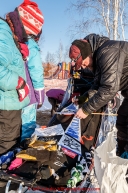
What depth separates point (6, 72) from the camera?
1.89m

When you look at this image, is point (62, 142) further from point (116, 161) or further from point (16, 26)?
point (16, 26)

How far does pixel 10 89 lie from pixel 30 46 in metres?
0.69

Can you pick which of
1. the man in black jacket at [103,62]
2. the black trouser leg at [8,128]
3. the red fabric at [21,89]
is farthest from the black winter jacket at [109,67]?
the black trouser leg at [8,128]

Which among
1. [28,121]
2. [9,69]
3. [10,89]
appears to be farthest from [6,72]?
[28,121]

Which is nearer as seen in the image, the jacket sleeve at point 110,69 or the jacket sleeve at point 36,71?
the jacket sleeve at point 110,69

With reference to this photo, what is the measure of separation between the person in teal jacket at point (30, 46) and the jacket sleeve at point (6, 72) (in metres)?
0.25

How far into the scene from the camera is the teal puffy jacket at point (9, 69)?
71.7 inches

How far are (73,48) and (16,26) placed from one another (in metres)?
0.54

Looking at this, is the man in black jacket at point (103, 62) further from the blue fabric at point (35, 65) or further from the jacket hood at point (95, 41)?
the blue fabric at point (35, 65)

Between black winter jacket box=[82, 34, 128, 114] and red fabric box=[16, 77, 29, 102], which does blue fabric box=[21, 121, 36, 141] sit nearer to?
red fabric box=[16, 77, 29, 102]

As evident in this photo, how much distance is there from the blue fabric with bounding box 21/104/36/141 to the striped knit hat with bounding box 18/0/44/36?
833 millimetres

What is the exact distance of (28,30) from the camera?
2.15 m

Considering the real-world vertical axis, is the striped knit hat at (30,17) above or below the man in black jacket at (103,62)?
above

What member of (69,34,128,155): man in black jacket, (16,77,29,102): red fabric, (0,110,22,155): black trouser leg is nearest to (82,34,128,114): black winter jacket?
(69,34,128,155): man in black jacket
